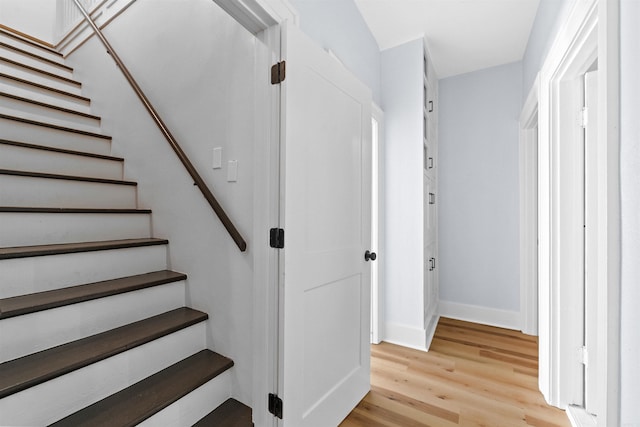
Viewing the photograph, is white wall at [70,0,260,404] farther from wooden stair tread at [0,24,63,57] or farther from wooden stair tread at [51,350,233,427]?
wooden stair tread at [0,24,63,57]

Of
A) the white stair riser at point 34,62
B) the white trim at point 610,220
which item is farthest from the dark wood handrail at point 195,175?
the white stair riser at point 34,62

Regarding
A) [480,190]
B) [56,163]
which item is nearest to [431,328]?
[480,190]

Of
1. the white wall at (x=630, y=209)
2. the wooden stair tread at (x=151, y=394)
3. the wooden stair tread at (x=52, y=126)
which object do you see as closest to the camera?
the white wall at (x=630, y=209)

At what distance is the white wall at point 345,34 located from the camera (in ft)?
5.69

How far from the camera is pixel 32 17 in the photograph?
351 centimetres

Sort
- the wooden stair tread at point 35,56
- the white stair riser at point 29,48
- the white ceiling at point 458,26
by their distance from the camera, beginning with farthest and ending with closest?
the white stair riser at point 29,48, the wooden stair tread at point 35,56, the white ceiling at point 458,26

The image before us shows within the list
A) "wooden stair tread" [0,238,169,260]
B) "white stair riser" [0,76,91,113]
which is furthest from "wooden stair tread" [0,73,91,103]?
"wooden stair tread" [0,238,169,260]

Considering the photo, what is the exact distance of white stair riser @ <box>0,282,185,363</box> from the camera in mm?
1186

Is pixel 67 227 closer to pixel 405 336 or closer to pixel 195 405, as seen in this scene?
pixel 195 405

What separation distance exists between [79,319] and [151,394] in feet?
1.60

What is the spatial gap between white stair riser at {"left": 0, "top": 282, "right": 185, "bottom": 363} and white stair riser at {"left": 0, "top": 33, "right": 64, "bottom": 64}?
3.08m

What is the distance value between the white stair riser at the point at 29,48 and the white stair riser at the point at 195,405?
3.67 metres

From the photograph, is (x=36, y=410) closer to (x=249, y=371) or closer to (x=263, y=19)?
(x=249, y=371)

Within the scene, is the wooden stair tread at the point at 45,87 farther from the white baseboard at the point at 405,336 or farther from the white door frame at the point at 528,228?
the white door frame at the point at 528,228
